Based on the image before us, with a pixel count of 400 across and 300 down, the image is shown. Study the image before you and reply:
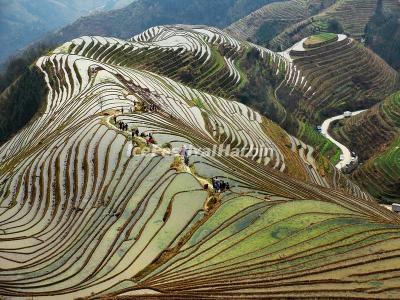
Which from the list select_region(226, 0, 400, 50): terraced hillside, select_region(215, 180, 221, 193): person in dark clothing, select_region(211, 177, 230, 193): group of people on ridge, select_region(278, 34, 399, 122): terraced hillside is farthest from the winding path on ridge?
select_region(215, 180, 221, 193): person in dark clothing

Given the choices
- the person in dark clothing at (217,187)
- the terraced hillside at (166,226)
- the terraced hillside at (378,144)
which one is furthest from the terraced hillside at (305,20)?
the person in dark clothing at (217,187)

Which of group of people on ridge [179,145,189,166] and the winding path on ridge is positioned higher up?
the winding path on ridge

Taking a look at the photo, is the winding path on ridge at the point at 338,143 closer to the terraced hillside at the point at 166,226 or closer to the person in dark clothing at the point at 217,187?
the terraced hillside at the point at 166,226

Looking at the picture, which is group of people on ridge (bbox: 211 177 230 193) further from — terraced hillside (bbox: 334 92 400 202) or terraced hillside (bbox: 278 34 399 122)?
terraced hillside (bbox: 278 34 399 122)

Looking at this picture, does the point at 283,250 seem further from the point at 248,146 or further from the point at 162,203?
the point at 248,146

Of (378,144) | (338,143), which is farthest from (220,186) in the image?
(338,143)

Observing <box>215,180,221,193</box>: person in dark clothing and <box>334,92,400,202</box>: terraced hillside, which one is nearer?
<box>215,180,221,193</box>: person in dark clothing

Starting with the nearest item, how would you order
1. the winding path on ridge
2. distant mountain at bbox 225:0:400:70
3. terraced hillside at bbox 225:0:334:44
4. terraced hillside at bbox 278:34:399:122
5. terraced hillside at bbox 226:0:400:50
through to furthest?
1. the winding path on ridge
2. terraced hillside at bbox 278:34:399:122
3. distant mountain at bbox 225:0:400:70
4. terraced hillside at bbox 226:0:400:50
5. terraced hillside at bbox 225:0:334:44
